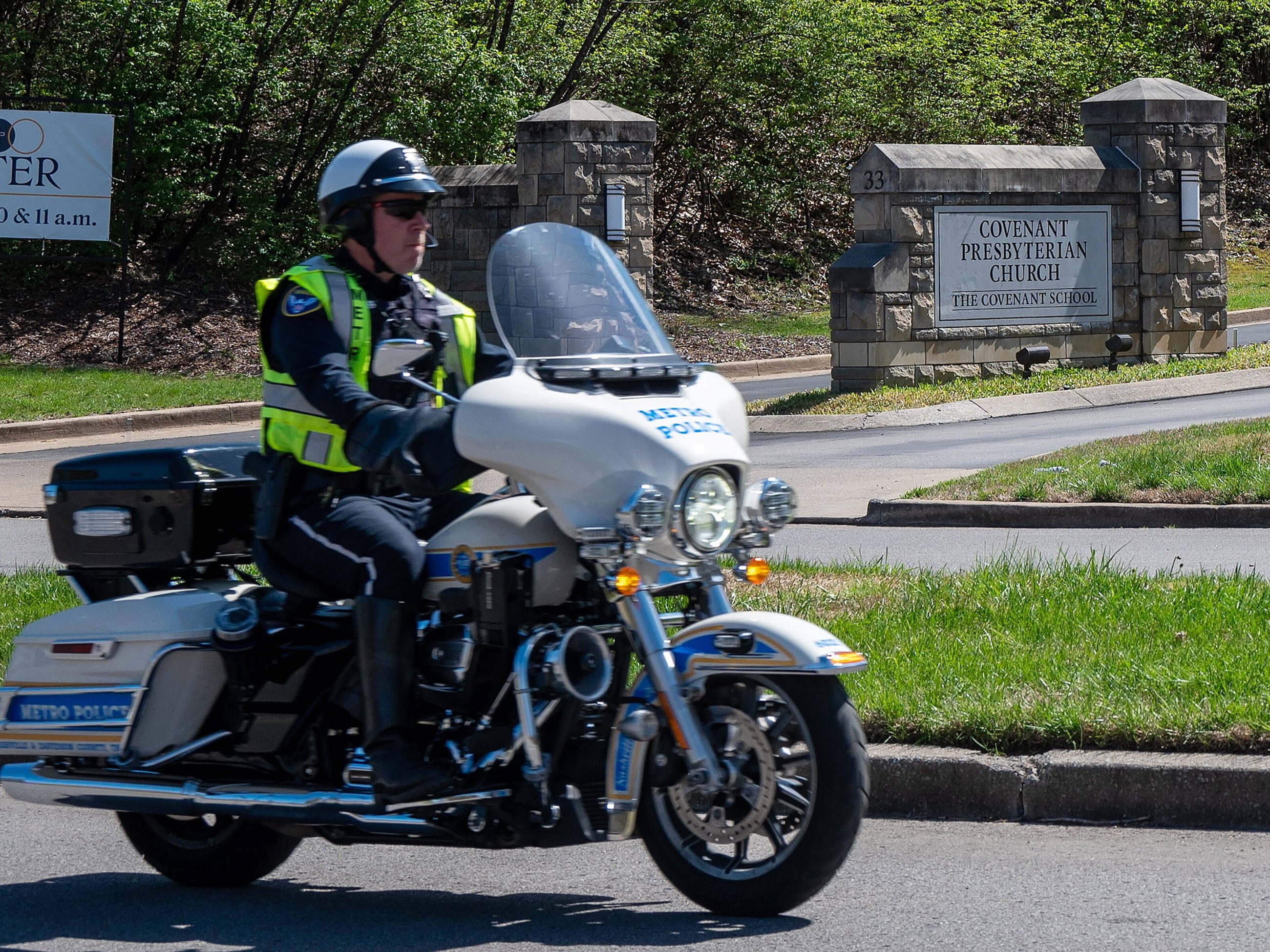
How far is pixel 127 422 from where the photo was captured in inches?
706

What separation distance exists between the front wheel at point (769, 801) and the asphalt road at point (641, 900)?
13cm

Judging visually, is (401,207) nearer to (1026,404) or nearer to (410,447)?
(410,447)

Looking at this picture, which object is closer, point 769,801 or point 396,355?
point 396,355

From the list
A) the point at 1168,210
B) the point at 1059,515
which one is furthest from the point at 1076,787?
the point at 1168,210

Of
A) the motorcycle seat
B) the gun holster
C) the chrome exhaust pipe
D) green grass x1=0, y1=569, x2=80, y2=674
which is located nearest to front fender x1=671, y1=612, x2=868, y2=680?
the chrome exhaust pipe

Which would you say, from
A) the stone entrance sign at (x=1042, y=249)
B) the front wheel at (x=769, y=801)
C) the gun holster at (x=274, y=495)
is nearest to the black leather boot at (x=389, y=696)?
the gun holster at (x=274, y=495)

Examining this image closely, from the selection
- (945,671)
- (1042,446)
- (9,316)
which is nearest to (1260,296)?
(1042,446)

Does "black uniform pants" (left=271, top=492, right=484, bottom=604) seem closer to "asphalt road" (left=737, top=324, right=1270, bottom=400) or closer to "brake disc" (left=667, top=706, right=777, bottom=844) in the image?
"brake disc" (left=667, top=706, right=777, bottom=844)

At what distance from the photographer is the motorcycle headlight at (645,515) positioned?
12.4 ft

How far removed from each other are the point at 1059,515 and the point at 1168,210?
928 cm

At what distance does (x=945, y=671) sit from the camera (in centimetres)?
595

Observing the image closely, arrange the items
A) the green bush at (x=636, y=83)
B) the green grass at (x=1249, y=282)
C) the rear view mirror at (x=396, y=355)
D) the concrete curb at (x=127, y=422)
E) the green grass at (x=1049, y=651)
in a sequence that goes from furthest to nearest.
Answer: the green grass at (x=1249, y=282) → the green bush at (x=636, y=83) → the concrete curb at (x=127, y=422) → the green grass at (x=1049, y=651) → the rear view mirror at (x=396, y=355)

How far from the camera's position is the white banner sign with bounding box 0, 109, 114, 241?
70.6ft

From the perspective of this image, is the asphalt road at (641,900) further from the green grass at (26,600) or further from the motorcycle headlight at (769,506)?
the green grass at (26,600)
